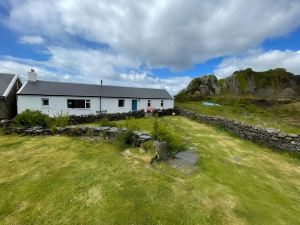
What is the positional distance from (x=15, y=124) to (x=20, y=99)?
9.50 meters

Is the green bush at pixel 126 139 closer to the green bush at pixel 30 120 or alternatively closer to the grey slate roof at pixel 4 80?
the green bush at pixel 30 120

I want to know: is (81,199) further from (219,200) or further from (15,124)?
(15,124)

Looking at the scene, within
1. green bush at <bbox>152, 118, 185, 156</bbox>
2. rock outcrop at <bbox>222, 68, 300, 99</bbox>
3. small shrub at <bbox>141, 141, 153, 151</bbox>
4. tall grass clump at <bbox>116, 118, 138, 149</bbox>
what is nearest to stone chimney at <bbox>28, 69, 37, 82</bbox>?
tall grass clump at <bbox>116, 118, 138, 149</bbox>

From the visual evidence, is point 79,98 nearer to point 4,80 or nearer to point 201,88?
point 4,80

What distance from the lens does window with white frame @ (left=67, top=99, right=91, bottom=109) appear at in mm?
23419

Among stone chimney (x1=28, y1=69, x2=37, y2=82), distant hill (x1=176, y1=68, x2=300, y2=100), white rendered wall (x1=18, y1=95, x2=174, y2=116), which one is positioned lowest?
white rendered wall (x1=18, y1=95, x2=174, y2=116)

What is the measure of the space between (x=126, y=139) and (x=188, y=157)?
3035mm

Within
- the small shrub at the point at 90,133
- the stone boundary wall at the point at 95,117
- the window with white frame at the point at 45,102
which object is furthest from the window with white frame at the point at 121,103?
the small shrub at the point at 90,133

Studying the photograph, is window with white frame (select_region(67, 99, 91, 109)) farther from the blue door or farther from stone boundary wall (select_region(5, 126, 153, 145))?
stone boundary wall (select_region(5, 126, 153, 145))

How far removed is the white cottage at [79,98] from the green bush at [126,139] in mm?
15370

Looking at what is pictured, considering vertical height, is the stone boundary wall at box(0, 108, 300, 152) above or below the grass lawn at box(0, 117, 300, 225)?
above

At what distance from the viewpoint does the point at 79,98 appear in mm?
23766

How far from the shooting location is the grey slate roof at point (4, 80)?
19456 millimetres

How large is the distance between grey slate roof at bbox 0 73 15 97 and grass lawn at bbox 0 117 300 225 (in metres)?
14.1
